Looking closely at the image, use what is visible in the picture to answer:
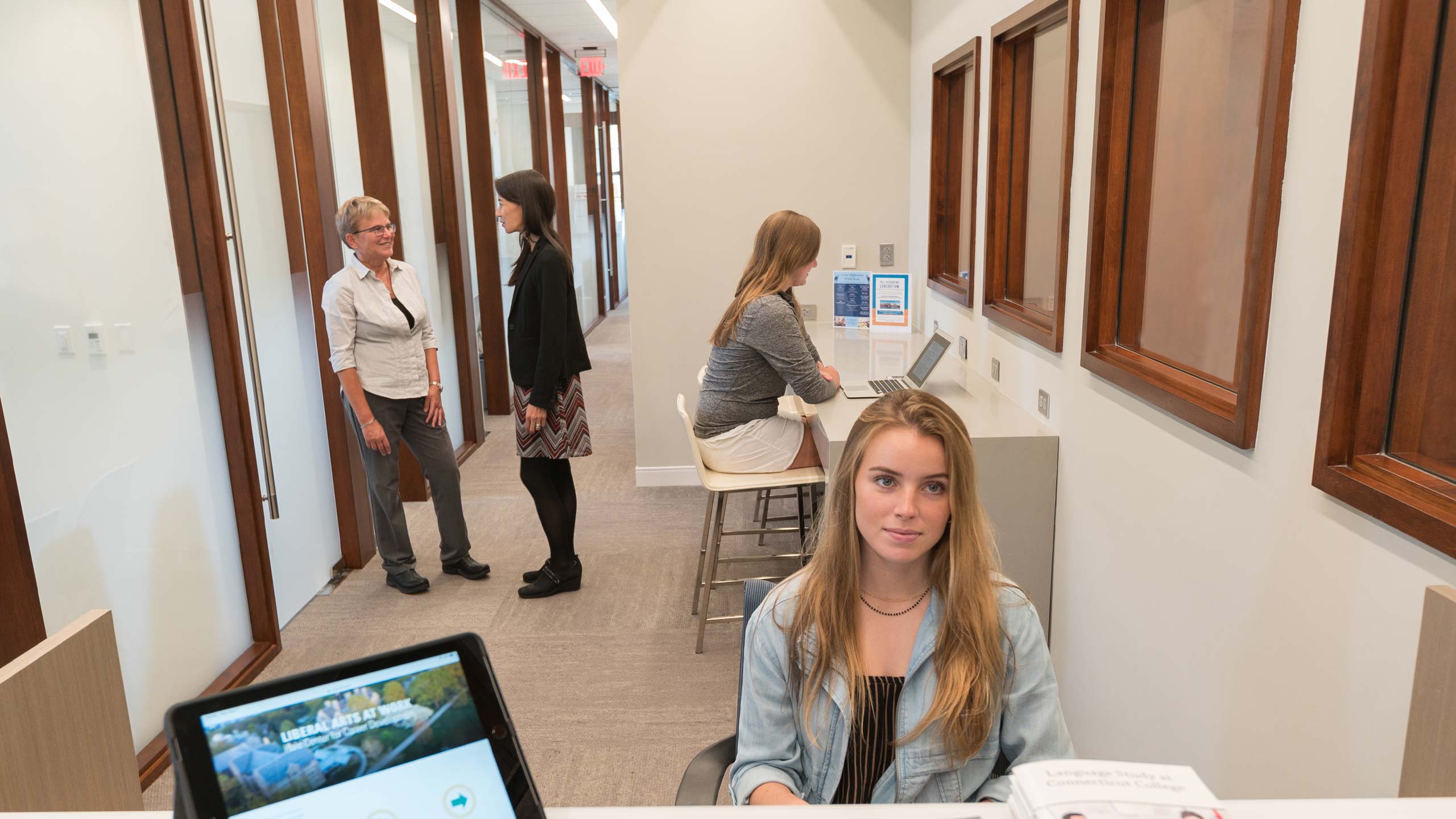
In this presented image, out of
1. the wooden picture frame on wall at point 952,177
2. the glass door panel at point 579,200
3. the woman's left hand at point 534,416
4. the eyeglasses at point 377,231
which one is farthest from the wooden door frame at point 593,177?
the woman's left hand at point 534,416

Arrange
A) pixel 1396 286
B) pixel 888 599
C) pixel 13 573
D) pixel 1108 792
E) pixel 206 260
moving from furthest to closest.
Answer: pixel 206 260, pixel 13 573, pixel 888 599, pixel 1396 286, pixel 1108 792

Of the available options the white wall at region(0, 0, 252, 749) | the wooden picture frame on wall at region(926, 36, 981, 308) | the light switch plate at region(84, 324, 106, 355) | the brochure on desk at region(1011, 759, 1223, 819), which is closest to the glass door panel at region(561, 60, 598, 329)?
the wooden picture frame on wall at region(926, 36, 981, 308)

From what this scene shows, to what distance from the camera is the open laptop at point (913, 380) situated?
10.4ft

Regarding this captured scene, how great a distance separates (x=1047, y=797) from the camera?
2.81 feet

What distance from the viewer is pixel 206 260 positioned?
Answer: 282 cm

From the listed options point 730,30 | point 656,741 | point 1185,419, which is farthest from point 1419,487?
point 730,30

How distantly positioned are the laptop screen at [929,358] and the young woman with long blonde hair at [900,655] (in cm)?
181

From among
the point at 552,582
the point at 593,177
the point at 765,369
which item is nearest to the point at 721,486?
the point at 765,369

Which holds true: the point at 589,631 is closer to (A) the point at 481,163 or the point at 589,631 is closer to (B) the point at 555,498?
(B) the point at 555,498

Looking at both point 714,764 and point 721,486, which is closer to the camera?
point 714,764

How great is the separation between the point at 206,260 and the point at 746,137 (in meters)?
2.52

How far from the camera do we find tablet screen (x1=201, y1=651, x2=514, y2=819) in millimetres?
833

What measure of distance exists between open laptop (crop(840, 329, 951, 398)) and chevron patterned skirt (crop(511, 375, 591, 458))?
925 mm

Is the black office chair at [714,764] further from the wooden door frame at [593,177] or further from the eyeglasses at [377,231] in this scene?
the wooden door frame at [593,177]
